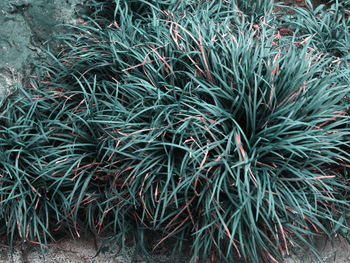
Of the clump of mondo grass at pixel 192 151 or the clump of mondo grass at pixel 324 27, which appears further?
the clump of mondo grass at pixel 324 27

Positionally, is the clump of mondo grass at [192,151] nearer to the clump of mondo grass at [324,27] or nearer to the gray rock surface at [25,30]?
the gray rock surface at [25,30]

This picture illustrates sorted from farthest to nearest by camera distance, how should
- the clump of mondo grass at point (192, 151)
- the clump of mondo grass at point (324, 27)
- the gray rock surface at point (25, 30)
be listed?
the clump of mondo grass at point (324, 27) → the gray rock surface at point (25, 30) → the clump of mondo grass at point (192, 151)

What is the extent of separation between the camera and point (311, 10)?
3900 mm

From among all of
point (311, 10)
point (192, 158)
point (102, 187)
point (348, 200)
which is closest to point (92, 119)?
point (102, 187)

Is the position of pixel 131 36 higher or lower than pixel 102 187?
higher

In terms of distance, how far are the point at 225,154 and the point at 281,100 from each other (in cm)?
59

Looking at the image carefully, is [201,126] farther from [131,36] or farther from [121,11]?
[121,11]

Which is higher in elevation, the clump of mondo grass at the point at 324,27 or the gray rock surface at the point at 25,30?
the gray rock surface at the point at 25,30

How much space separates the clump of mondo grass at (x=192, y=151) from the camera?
263cm

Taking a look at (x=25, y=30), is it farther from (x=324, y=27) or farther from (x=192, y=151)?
(x=324, y=27)

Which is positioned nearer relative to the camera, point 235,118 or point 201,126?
point 201,126

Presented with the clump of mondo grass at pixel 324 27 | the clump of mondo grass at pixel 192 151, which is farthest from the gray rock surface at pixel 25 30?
the clump of mondo grass at pixel 324 27

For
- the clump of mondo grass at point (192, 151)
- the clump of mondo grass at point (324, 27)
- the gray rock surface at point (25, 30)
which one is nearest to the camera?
the clump of mondo grass at point (192, 151)

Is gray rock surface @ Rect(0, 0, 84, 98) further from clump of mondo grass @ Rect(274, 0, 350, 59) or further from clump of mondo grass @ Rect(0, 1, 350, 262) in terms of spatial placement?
clump of mondo grass @ Rect(274, 0, 350, 59)
